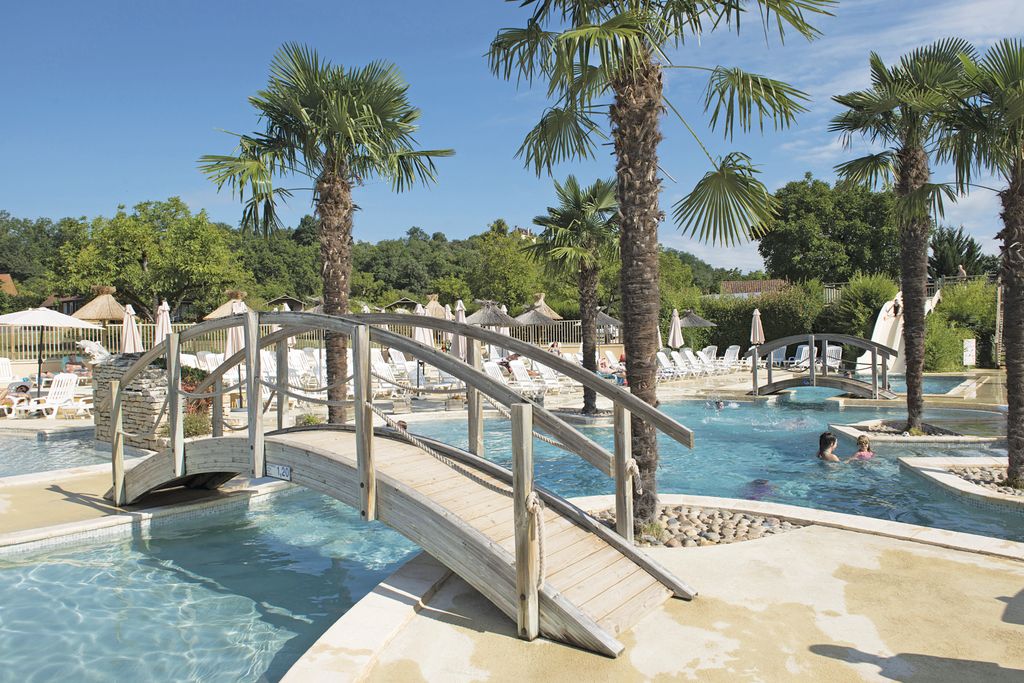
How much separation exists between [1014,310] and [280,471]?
25.3ft

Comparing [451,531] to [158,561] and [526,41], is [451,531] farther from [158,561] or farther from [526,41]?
[526,41]

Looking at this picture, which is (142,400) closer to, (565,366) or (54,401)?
(54,401)

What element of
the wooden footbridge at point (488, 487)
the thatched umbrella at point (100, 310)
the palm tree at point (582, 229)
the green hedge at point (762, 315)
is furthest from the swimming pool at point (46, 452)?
the green hedge at point (762, 315)

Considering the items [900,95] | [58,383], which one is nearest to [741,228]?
[900,95]

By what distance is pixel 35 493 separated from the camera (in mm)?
8180

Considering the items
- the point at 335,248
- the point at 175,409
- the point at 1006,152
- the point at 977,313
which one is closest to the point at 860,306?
the point at 977,313

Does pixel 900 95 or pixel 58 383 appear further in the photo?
pixel 58 383

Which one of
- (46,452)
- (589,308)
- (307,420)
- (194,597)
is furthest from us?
(589,308)

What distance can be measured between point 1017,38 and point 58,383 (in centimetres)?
1805

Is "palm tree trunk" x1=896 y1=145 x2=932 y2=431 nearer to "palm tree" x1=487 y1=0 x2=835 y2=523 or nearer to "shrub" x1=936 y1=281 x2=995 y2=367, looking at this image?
"palm tree" x1=487 y1=0 x2=835 y2=523

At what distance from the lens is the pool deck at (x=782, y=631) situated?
3.58 m

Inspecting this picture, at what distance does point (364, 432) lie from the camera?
515 cm

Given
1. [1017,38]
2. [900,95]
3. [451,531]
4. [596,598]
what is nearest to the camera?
[596,598]

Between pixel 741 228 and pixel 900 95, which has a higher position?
pixel 900 95
